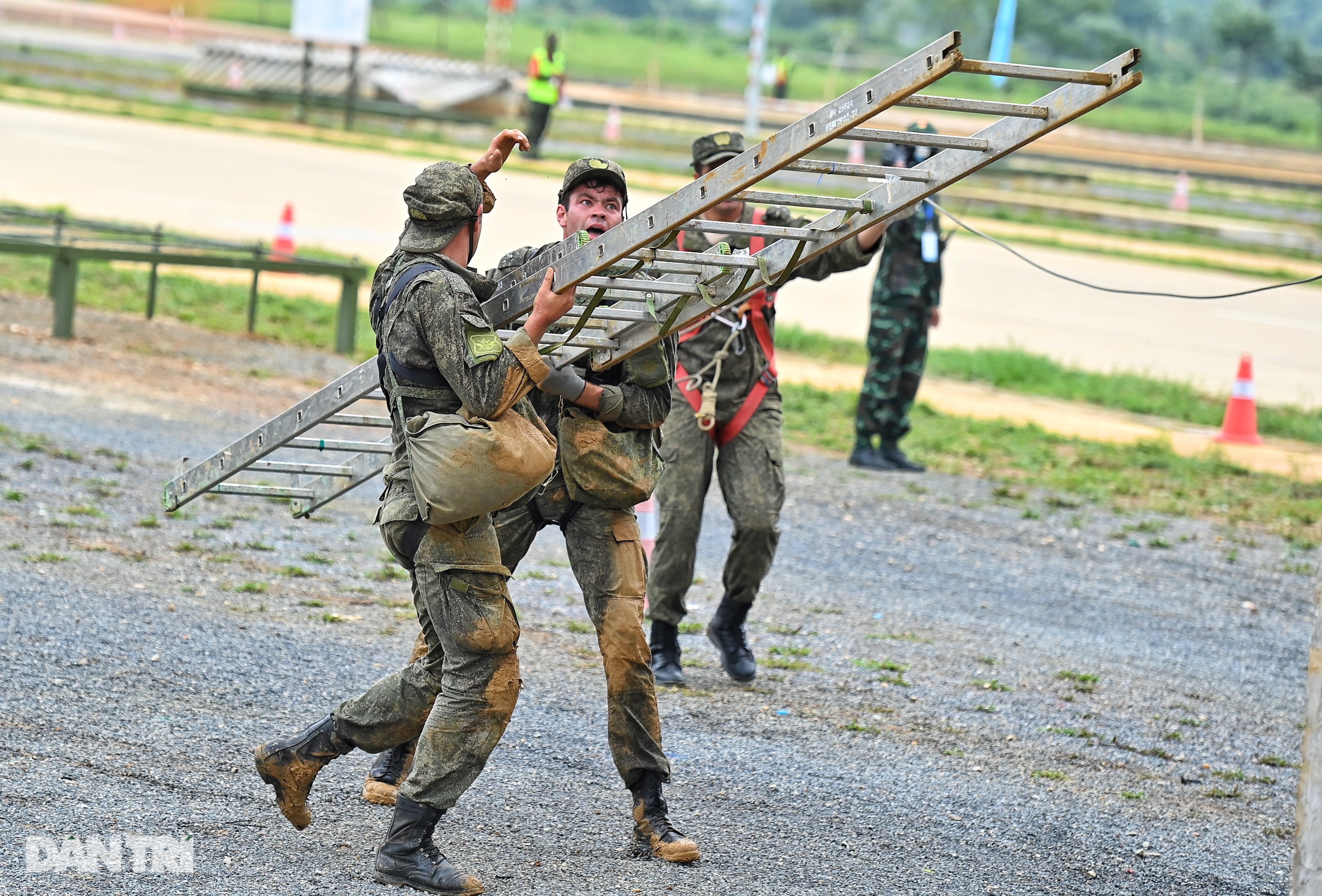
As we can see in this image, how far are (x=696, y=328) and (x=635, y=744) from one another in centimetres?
230

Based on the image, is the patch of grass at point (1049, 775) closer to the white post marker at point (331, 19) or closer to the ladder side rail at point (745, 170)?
the ladder side rail at point (745, 170)

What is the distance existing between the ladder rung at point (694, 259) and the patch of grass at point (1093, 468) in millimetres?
7390

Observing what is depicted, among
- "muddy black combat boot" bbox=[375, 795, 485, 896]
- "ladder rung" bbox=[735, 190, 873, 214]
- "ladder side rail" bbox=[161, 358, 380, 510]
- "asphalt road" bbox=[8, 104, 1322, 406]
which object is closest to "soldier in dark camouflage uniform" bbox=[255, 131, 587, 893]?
"muddy black combat boot" bbox=[375, 795, 485, 896]

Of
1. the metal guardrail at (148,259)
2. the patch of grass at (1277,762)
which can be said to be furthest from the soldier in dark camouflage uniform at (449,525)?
the metal guardrail at (148,259)

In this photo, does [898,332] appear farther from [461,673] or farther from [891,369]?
[461,673]

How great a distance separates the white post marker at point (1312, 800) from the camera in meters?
3.36

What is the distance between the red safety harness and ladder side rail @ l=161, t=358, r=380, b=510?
1825 mm

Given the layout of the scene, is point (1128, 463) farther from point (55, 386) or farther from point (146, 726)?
point (146, 726)

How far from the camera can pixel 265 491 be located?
18.4 feet

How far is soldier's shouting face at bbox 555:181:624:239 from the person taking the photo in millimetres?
4758

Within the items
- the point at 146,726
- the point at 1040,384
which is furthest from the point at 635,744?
the point at 1040,384

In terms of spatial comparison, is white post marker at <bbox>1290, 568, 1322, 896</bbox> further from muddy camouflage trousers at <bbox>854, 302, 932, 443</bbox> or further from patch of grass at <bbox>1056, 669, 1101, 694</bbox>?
muddy camouflage trousers at <bbox>854, 302, 932, 443</bbox>

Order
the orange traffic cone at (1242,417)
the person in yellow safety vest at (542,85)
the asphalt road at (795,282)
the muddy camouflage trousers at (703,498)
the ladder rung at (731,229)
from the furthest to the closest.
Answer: the person in yellow safety vest at (542,85)
the asphalt road at (795,282)
the orange traffic cone at (1242,417)
the muddy camouflage trousers at (703,498)
the ladder rung at (731,229)

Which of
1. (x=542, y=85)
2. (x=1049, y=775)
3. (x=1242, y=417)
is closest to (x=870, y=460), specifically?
(x=1242, y=417)
